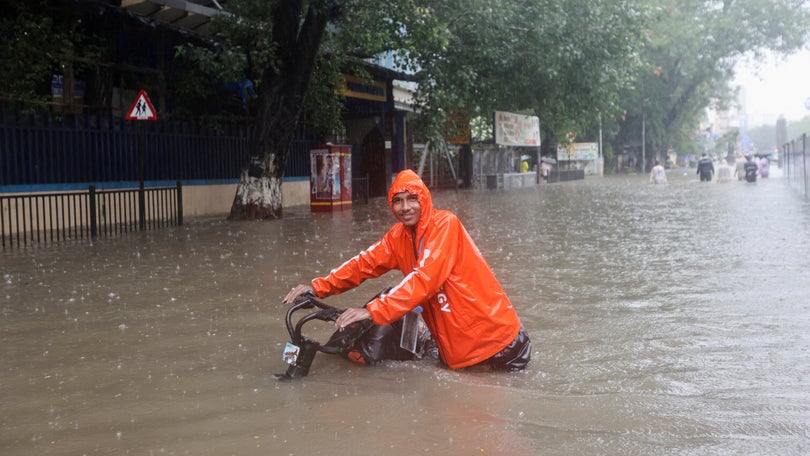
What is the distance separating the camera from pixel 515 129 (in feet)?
123

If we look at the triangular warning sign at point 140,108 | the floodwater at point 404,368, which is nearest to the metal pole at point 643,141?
the triangular warning sign at point 140,108

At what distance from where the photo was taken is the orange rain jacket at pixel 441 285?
14.9 feet

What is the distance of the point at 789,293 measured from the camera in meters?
7.81

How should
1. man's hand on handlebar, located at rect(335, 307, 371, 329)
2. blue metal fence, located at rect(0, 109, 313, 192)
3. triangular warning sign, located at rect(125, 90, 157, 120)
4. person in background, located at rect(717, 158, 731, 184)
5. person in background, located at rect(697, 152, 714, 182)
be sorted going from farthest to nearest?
person in background, located at rect(697, 152, 714, 182)
person in background, located at rect(717, 158, 731, 184)
blue metal fence, located at rect(0, 109, 313, 192)
triangular warning sign, located at rect(125, 90, 157, 120)
man's hand on handlebar, located at rect(335, 307, 371, 329)

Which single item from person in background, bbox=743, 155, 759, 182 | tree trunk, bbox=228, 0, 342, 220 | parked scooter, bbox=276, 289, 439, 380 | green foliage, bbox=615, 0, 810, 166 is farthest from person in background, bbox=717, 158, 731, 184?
parked scooter, bbox=276, 289, 439, 380

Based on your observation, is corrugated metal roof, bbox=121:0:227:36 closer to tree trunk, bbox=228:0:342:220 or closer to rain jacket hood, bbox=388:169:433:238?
tree trunk, bbox=228:0:342:220

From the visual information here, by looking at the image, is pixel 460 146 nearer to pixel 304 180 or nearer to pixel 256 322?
pixel 304 180

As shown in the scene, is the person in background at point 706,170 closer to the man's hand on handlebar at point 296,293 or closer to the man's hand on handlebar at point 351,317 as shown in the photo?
the man's hand on handlebar at point 296,293

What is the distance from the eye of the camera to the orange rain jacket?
4.53 metres

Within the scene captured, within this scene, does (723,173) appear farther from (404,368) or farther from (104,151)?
(404,368)

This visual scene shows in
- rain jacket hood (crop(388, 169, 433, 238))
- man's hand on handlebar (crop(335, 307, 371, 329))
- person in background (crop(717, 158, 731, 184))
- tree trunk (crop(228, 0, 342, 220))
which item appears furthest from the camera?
person in background (crop(717, 158, 731, 184))

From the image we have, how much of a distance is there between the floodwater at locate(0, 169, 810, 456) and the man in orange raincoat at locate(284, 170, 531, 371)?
179mm

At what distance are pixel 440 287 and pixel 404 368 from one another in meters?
0.66

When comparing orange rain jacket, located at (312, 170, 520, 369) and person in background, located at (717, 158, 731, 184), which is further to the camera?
person in background, located at (717, 158, 731, 184)
